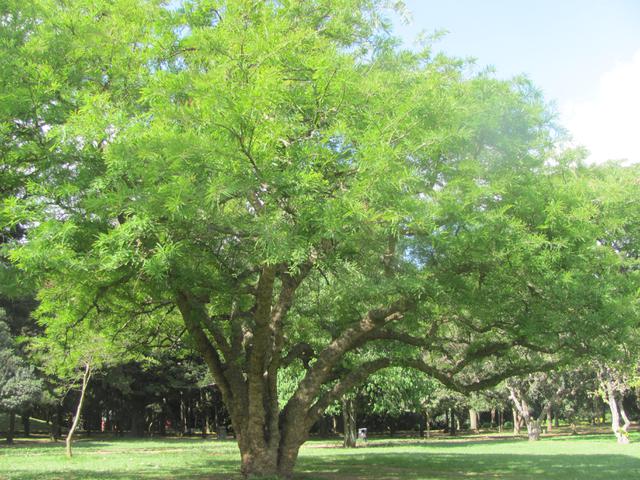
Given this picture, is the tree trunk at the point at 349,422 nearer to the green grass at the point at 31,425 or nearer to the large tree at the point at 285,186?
the large tree at the point at 285,186

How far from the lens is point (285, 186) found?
7.29 metres

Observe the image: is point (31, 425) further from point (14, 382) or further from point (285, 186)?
point (285, 186)

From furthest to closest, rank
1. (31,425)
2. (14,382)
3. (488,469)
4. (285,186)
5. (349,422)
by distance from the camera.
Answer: (31,425) < (349,422) < (14,382) < (488,469) < (285,186)

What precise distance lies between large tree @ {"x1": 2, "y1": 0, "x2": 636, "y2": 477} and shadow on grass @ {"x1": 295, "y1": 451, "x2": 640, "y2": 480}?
3087mm

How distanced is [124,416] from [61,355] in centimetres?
3575

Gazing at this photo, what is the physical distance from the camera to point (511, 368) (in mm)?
14352

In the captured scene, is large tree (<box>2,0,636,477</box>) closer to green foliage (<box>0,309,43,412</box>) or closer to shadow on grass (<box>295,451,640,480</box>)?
shadow on grass (<box>295,451,640,480</box>)

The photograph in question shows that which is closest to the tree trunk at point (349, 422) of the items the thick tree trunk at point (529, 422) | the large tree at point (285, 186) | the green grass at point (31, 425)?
the thick tree trunk at point (529, 422)

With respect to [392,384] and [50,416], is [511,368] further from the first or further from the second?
[50,416]

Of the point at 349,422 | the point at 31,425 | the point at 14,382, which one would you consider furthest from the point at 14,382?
the point at 31,425

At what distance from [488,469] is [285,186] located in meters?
12.6

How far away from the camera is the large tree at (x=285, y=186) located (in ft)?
23.9

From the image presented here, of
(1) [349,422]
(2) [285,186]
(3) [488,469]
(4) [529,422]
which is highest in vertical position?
(2) [285,186]

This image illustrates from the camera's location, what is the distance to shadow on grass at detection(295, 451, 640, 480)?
1402 cm
